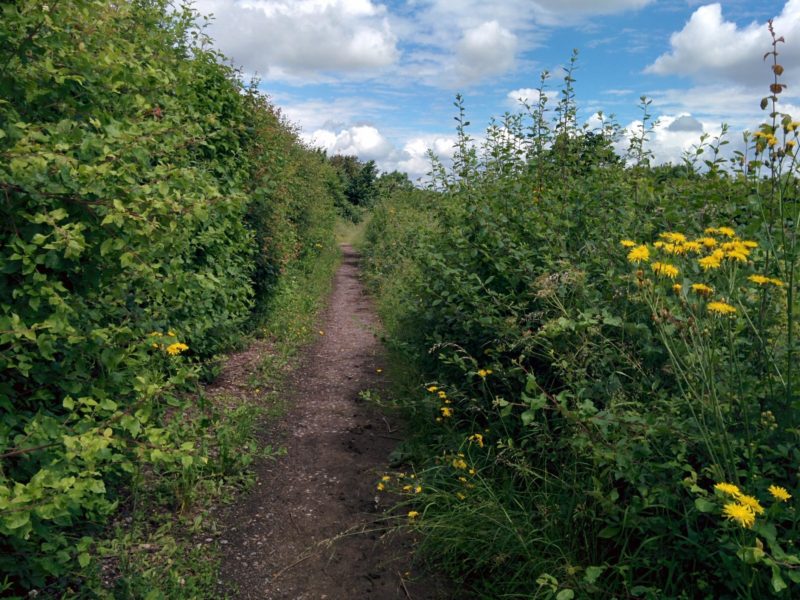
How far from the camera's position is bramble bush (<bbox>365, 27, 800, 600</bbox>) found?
95.3 inches

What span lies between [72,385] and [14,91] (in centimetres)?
136

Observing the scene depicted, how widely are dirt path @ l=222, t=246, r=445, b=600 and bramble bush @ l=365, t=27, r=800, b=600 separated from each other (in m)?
0.27

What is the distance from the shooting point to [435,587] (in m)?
3.43

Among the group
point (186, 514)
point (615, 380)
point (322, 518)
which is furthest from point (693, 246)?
point (186, 514)

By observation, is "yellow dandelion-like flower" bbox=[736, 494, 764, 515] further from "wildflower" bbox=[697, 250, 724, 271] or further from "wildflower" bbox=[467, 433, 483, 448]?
"wildflower" bbox=[467, 433, 483, 448]

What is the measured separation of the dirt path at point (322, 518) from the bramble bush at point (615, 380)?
0.89 feet

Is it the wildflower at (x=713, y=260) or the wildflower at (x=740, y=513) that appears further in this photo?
the wildflower at (x=713, y=260)

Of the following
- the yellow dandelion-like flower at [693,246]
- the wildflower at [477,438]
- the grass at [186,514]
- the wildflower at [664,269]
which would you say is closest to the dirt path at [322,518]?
the grass at [186,514]

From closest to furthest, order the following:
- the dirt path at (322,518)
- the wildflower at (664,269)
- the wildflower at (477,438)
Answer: the wildflower at (664,269), the dirt path at (322,518), the wildflower at (477,438)

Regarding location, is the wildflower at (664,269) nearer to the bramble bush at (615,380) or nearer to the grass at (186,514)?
the bramble bush at (615,380)

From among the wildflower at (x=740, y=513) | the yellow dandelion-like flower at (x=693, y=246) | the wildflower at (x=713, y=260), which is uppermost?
the yellow dandelion-like flower at (x=693, y=246)

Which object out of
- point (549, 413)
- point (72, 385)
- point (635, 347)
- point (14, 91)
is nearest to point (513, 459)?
point (549, 413)

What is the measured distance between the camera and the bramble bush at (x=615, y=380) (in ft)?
7.95

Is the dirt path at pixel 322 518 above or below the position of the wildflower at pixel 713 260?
below
